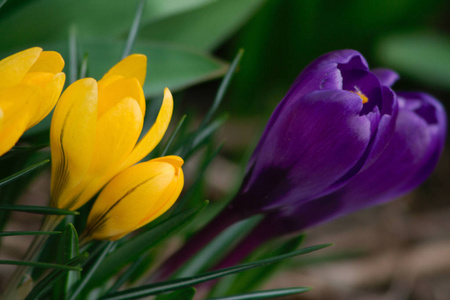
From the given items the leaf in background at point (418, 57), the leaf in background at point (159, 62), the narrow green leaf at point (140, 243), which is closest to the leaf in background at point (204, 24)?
the leaf in background at point (159, 62)

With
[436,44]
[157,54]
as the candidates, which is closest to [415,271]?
[436,44]

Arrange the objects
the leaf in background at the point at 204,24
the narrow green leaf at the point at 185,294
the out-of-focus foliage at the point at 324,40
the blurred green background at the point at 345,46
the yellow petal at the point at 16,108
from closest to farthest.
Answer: the yellow petal at the point at 16,108
the narrow green leaf at the point at 185,294
the leaf in background at the point at 204,24
the blurred green background at the point at 345,46
the out-of-focus foliage at the point at 324,40

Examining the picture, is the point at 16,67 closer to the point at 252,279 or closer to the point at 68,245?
the point at 68,245

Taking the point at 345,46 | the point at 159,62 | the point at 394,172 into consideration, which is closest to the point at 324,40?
the point at 345,46

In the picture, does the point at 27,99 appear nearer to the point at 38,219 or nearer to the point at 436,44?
the point at 38,219

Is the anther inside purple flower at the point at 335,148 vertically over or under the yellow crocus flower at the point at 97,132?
under

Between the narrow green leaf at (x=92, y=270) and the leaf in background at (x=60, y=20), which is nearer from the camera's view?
the narrow green leaf at (x=92, y=270)

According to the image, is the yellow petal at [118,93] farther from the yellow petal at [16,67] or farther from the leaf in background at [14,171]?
the leaf in background at [14,171]

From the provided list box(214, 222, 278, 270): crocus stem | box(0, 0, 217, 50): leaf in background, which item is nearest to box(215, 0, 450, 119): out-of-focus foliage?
box(0, 0, 217, 50): leaf in background
